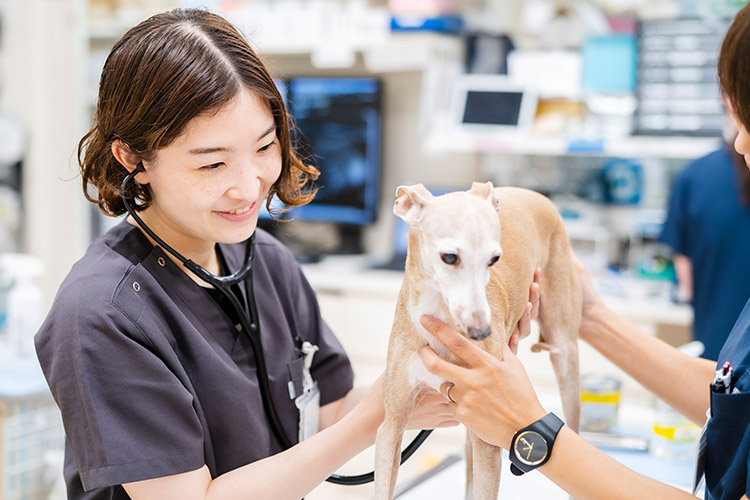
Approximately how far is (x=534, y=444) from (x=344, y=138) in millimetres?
2782

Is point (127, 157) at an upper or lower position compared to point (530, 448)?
upper

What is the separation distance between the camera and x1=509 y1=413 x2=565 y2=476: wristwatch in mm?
Answer: 1049

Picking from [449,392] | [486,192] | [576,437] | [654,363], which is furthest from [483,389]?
[654,363]

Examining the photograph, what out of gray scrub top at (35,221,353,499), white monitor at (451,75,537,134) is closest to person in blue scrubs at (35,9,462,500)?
gray scrub top at (35,221,353,499)

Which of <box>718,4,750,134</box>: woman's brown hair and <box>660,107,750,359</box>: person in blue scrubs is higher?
<box>718,4,750,134</box>: woman's brown hair

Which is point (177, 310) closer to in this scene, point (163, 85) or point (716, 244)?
point (163, 85)

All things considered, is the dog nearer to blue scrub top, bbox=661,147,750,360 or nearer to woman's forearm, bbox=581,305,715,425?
woman's forearm, bbox=581,305,715,425

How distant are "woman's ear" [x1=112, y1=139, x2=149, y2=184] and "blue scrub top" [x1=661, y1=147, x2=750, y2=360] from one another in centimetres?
207

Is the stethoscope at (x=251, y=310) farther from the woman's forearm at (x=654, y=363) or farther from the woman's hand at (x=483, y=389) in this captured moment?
the woman's forearm at (x=654, y=363)

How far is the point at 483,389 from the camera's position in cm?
105

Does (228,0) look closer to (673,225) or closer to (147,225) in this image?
(673,225)

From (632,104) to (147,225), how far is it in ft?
8.19

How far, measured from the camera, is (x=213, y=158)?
1179mm

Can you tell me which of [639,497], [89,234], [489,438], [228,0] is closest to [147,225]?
[489,438]
